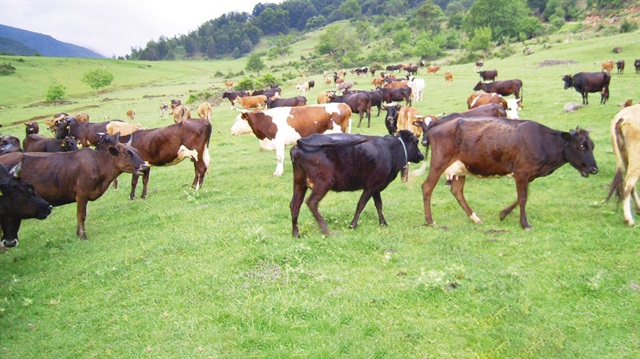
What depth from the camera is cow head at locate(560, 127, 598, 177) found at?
816cm

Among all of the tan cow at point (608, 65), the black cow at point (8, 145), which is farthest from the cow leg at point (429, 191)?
the tan cow at point (608, 65)

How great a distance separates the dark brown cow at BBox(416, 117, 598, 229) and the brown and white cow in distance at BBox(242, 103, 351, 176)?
6268 mm

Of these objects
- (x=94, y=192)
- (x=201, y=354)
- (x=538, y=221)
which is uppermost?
(x=94, y=192)

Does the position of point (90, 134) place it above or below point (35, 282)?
above

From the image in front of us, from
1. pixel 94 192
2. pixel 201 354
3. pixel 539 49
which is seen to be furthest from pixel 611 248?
pixel 539 49

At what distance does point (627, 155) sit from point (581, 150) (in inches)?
35.3

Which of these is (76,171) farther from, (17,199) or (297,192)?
(297,192)

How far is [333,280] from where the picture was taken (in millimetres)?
6250

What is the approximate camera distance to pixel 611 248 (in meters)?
6.97

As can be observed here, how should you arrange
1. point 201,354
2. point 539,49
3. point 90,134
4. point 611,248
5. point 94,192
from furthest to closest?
point 539,49, point 90,134, point 94,192, point 611,248, point 201,354

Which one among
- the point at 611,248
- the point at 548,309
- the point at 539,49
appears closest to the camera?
the point at 548,309

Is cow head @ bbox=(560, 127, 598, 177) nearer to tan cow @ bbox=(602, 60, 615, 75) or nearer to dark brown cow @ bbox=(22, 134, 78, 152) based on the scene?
dark brown cow @ bbox=(22, 134, 78, 152)

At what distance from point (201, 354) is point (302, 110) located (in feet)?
35.5

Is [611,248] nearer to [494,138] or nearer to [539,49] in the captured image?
[494,138]
